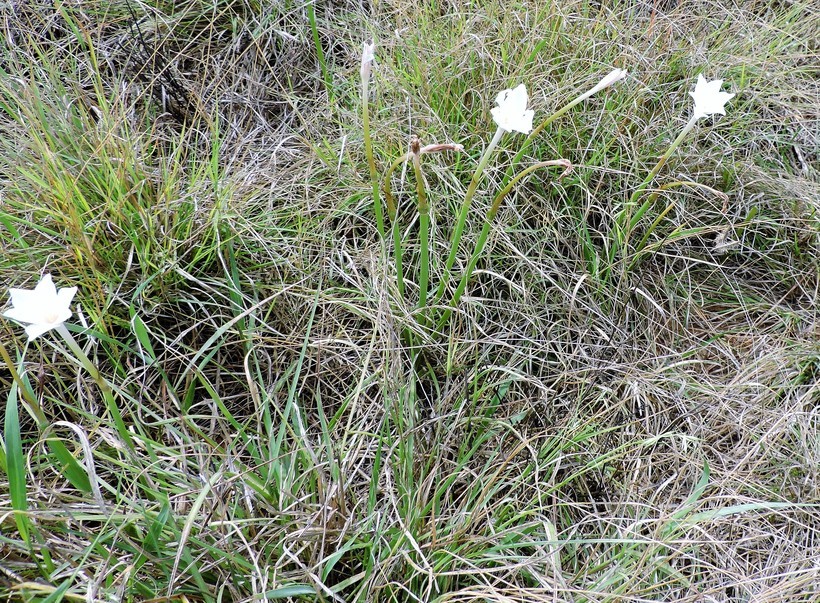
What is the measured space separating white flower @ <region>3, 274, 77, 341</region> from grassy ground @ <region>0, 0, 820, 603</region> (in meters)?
0.13

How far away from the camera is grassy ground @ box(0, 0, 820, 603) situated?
3.05ft

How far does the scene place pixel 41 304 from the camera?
823 mm

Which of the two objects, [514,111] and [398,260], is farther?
[398,260]

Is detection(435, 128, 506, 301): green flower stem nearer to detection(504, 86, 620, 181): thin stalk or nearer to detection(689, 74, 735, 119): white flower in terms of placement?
detection(504, 86, 620, 181): thin stalk

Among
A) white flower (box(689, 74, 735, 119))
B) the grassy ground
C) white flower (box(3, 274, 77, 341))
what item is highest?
white flower (box(689, 74, 735, 119))

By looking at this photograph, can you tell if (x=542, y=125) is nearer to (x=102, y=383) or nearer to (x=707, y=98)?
(x=707, y=98)

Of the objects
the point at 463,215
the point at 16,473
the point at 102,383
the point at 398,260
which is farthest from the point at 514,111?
the point at 16,473

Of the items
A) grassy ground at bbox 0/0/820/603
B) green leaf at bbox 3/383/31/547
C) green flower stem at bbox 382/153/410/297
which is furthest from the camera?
green flower stem at bbox 382/153/410/297

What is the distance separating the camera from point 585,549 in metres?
1.06

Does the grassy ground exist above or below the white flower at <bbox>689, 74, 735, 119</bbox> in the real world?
below

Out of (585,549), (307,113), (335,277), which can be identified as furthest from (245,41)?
(585,549)

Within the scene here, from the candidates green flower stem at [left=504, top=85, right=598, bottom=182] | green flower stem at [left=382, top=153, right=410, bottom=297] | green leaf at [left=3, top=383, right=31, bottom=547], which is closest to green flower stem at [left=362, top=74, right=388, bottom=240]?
green flower stem at [left=382, top=153, right=410, bottom=297]

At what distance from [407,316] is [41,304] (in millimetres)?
584

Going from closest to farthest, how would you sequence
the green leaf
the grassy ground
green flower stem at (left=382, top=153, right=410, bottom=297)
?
1. the green leaf
2. the grassy ground
3. green flower stem at (left=382, top=153, right=410, bottom=297)
